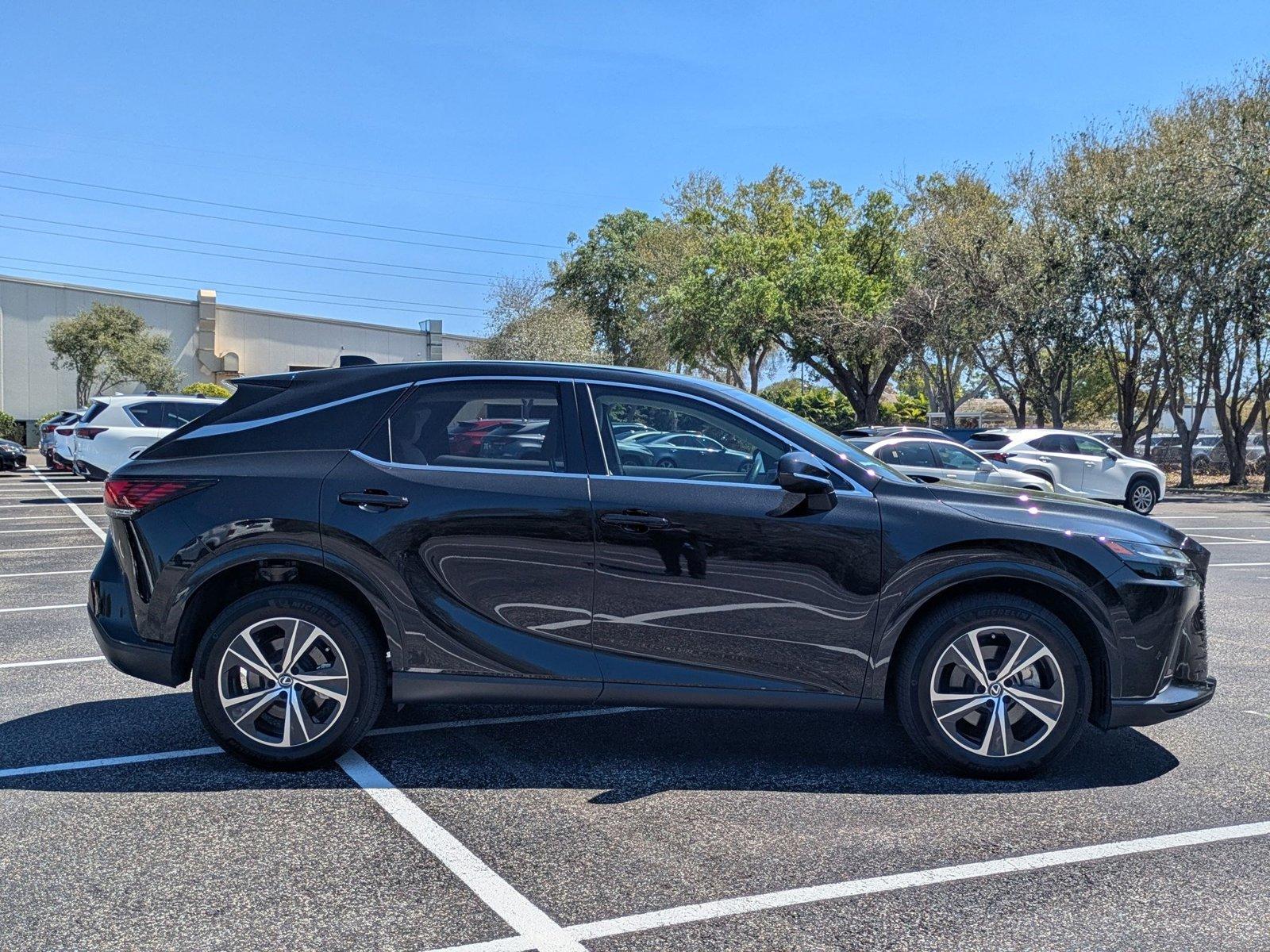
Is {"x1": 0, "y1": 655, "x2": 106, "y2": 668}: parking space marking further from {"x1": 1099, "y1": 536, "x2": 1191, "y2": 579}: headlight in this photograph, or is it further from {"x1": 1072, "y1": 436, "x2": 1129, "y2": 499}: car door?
{"x1": 1072, "y1": 436, "x2": 1129, "y2": 499}: car door

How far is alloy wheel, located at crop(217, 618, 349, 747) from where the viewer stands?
4.47m

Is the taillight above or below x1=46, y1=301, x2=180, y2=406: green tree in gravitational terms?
below

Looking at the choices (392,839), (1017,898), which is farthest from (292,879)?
(1017,898)

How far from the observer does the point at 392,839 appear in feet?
12.5

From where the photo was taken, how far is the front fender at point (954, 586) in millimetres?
4375

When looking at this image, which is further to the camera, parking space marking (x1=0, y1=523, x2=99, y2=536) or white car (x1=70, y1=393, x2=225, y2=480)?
white car (x1=70, y1=393, x2=225, y2=480)

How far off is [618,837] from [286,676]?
1614 millimetres

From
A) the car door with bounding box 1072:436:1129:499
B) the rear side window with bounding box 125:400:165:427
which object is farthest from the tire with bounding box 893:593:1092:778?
the rear side window with bounding box 125:400:165:427

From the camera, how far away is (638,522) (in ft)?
14.4

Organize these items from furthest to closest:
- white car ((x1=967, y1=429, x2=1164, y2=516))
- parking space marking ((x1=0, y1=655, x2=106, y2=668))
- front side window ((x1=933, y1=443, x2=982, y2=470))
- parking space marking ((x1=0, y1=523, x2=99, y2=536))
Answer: white car ((x1=967, y1=429, x2=1164, y2=516)), front side window ((x1=933, y1=443, x2=982, y2=470)), parking space marking ((x1=0, y1=523, x2=99, y2=536)), parking space marking ((x1=0, y1=655, x2=106, y2=668))

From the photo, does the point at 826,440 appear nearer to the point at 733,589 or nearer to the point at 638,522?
the point at 733,589

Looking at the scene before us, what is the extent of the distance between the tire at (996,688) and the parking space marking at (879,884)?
0.64 metres

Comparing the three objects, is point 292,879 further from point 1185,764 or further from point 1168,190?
point 1168,190

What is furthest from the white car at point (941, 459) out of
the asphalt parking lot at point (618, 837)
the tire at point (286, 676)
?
the tire at point (286, 676)
